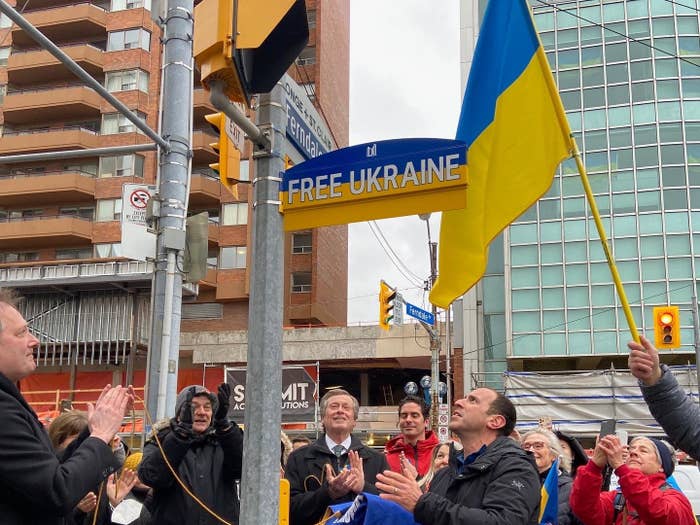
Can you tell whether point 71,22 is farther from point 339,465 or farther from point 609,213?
point 339,465

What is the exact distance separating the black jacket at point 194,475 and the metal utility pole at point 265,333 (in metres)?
1.97

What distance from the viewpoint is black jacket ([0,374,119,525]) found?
9.52ft

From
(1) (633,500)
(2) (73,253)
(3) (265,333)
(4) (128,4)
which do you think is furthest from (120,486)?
(4) (128,4)

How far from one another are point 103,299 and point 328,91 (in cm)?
1975

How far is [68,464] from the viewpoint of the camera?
3.05 meters

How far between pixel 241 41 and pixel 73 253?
147 ft

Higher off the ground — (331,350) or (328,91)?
(328,91)

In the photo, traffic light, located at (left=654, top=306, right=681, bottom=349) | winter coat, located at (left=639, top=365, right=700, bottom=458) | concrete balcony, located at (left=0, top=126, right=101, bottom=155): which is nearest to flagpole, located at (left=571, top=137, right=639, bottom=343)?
winter coat, located at (left=639, top=365, right=700, bottom=458)

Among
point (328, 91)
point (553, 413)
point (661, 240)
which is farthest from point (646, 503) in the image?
point (328, 91)

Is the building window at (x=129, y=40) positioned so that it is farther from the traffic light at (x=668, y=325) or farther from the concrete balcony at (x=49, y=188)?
the traffic light at (x=668, y=325)

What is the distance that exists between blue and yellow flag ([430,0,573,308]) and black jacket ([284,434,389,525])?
124 cm

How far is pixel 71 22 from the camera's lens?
46.8 meters

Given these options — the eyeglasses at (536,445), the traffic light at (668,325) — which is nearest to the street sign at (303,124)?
the eyeglasses at (536,445)

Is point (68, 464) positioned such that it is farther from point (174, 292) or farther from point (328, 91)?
point (328, 91)
